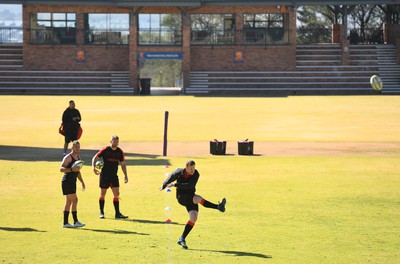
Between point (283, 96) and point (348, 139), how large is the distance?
34495 millimetres

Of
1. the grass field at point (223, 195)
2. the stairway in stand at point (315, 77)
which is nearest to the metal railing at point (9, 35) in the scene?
the stairway in stand at point (315, 77)

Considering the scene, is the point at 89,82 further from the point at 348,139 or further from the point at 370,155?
the point at 370,155

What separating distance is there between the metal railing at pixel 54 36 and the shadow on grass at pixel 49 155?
50473 millimetres

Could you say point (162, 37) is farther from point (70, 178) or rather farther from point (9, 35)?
point (70, 178)

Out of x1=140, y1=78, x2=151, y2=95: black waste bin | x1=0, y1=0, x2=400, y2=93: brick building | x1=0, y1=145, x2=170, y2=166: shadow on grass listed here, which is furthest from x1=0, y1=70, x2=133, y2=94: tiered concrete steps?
x1=0, y1=145, x2=170, y2=166: shadow on grass

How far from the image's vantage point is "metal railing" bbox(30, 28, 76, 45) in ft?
279

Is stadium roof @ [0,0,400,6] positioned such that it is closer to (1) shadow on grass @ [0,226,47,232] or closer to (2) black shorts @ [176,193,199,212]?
(1) shadow on grass @ [0,226,47,232]

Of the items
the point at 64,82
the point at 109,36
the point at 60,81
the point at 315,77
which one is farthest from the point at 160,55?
the point at 315,77

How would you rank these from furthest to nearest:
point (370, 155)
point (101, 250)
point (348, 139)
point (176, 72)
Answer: point (176, 72)
point (348, 139)
point (370, 155)
point (101, 250)

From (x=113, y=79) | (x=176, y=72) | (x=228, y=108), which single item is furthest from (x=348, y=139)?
(x=176, y=72)

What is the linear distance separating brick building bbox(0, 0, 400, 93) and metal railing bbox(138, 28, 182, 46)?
3.8 inches

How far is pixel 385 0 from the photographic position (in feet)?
Answer: 270

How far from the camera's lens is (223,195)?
77.0 feet

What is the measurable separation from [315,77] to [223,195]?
192 feet
